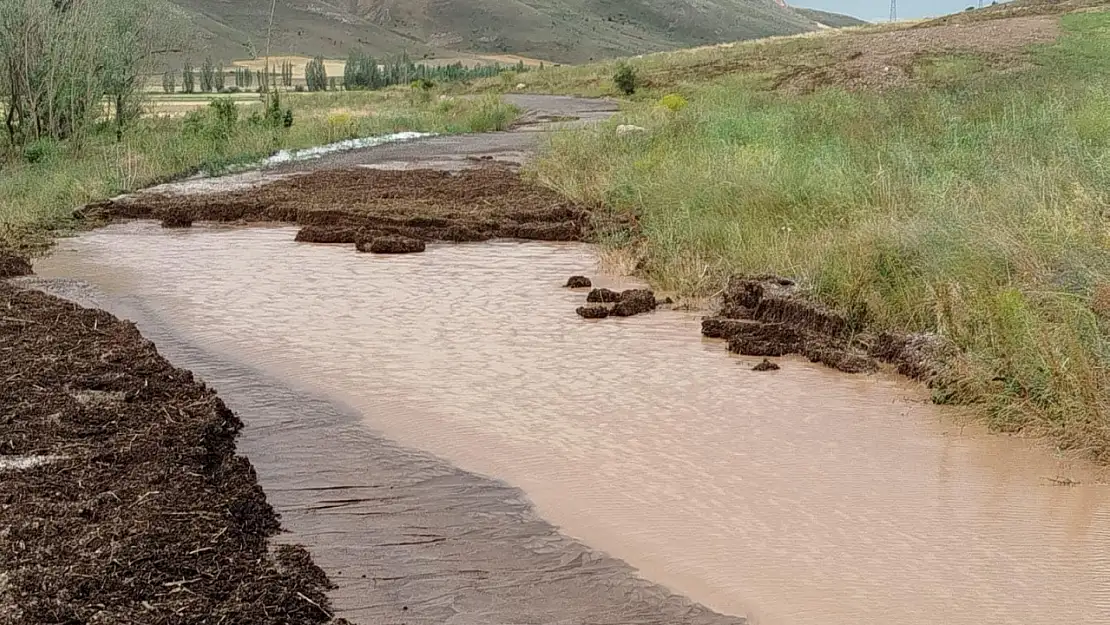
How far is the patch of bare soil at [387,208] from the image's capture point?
14406mm

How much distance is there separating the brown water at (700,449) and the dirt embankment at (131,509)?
1.25 meters

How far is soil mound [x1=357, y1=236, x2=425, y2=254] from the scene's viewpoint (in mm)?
13297

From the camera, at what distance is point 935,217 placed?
8883mm

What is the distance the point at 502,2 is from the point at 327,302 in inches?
7323

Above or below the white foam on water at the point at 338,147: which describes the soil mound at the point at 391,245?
below

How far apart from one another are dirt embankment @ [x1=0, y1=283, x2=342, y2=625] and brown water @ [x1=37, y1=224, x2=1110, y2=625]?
1.25 m

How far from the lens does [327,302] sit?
35.1 ft

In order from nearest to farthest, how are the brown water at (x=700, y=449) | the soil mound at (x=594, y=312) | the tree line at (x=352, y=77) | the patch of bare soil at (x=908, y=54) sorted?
the brown water at (x=700, y=449)
the soil mound at (x=594, y=312)
the patch of bare soil at (x=908, y=54)
the tree line at (x=352, y=77)

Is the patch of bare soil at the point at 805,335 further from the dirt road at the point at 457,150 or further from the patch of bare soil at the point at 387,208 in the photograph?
the dirt road at the point at 457,150

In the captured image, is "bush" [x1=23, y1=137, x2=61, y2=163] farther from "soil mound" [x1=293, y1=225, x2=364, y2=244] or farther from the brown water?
the brown water

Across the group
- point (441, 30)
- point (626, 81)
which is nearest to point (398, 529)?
point (626, 81)

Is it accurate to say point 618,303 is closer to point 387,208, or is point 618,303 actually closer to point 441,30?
point 387,208

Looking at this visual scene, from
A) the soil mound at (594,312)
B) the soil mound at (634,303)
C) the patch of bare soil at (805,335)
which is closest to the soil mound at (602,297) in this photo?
the soil mound at (634,303)

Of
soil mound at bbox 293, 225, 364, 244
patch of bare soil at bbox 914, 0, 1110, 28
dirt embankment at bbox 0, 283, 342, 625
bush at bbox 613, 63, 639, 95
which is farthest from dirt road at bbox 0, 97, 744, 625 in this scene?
bush at bbox 613, 63, 639, 95
